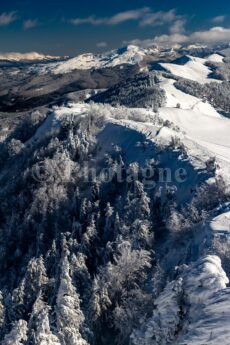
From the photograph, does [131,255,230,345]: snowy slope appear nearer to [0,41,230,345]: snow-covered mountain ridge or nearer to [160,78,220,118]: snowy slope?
[0,41,230,345]: snow-covered mountain ridge

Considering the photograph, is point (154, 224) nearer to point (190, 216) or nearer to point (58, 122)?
point (190, 216)

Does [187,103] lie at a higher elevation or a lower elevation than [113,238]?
higher

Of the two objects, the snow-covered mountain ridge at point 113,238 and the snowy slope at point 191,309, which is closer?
the snowy slope at point 191,309

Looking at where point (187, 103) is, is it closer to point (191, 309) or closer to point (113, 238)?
point (113, 238)

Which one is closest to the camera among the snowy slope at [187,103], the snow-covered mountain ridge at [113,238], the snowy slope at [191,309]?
the snowy slope at [191,309]

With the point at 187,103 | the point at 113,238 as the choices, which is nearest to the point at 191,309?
the point at 113,238

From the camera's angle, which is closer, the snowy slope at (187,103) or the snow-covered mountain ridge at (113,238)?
the snow-covered mountain ridge at (113,238)

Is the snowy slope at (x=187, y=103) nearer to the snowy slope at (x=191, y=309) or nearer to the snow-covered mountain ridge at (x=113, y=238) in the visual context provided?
the snow-covered mountain ridge at (x=113, y=238)

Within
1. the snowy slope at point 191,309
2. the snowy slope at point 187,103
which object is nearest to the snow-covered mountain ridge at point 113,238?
the snowy slope at point 191,309

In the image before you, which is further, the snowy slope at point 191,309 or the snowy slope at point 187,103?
the snowy slope at point 187,103

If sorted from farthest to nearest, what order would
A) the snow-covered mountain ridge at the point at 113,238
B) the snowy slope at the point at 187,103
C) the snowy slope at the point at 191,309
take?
1. the snowy slope at the point at 187,103
2. the snow-covered mountain ridge at the point at 113,238
3. the snowy slope at the point at 191,309

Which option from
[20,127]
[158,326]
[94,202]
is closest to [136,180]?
[94,202]
